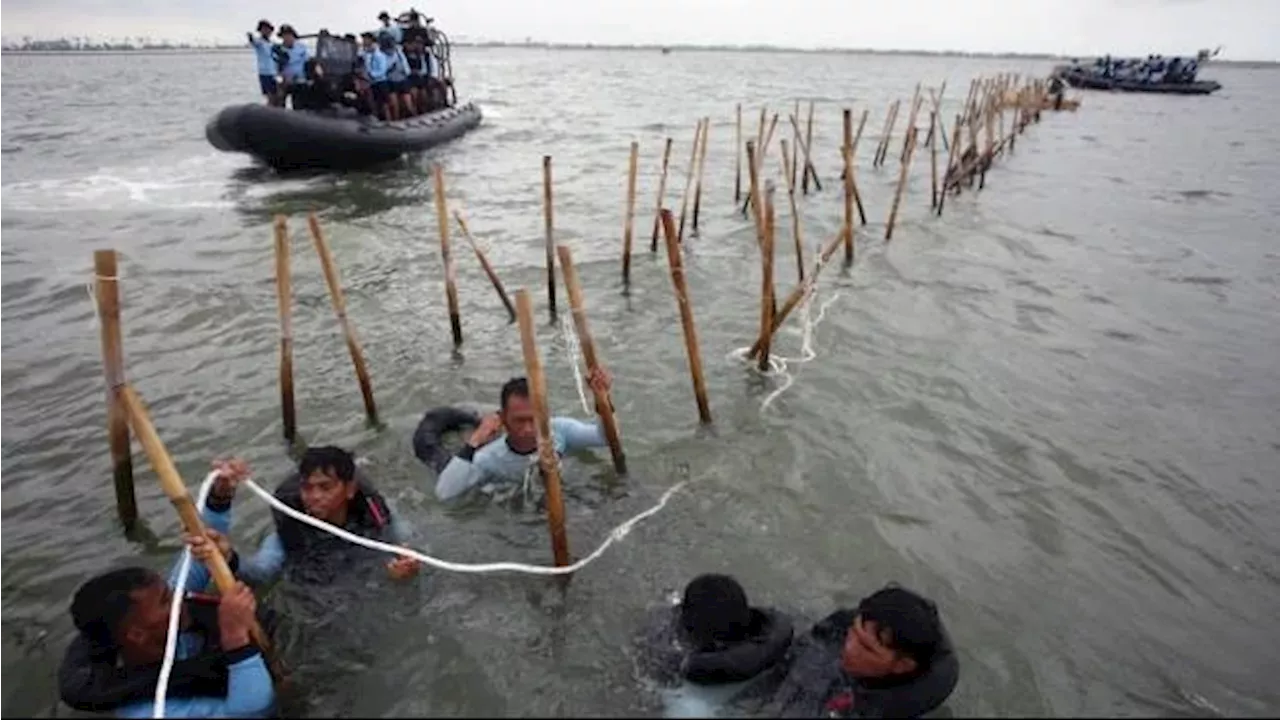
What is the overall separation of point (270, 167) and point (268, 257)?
9.54m

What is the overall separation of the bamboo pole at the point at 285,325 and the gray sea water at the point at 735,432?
1.07ft

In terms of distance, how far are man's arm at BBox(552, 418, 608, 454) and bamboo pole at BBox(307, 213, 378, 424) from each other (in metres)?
2.17

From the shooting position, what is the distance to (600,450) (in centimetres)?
770

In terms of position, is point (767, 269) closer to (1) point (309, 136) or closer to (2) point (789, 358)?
(2) point (789, 358)

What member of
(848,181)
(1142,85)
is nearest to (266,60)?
(848,181)

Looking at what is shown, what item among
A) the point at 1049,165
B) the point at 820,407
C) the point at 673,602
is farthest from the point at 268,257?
the point at 1049,165

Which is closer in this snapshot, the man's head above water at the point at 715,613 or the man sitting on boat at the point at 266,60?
the man's head above water at the point at 715,613

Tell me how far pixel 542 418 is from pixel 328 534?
6.14 ft

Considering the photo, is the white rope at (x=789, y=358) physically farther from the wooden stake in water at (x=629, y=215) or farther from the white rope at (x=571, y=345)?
the wooden stake in water at (x=629, y=215)

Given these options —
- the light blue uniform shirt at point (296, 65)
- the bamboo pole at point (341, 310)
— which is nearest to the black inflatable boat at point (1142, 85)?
the light blue uniform shirt at point (296, 65)

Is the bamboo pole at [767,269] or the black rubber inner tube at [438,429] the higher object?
the bamboo pole at [767,269]

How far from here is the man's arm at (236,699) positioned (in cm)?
410

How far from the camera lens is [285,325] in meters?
6.97

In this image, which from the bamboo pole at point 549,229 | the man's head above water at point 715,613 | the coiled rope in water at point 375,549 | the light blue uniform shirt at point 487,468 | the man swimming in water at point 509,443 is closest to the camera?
the coiled rope in water at point 375,549
